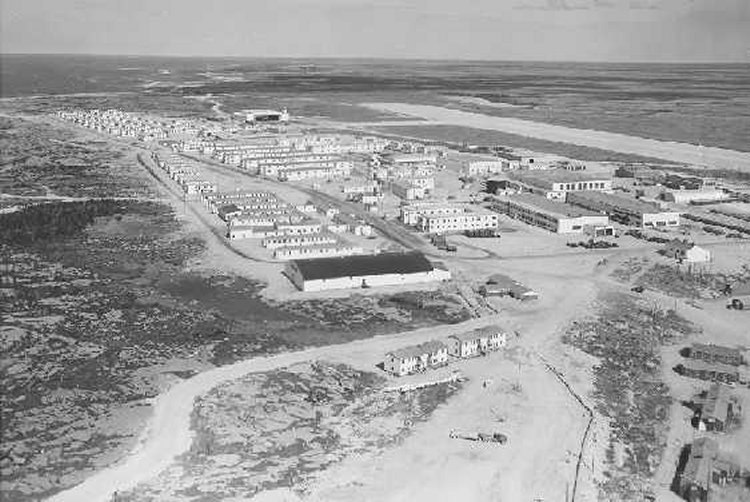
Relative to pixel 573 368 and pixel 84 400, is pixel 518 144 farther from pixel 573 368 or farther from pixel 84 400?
pixel 84 400

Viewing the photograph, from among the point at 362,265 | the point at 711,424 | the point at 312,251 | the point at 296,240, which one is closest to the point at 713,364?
the point at 711,424

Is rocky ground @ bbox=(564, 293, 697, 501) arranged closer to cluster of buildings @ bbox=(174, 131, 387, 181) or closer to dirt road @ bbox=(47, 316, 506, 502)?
dirt road @ bbox=(47, 316, 506, 502)

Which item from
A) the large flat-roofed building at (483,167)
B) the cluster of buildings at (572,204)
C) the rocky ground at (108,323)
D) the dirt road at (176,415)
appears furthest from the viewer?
the large flat-roofed building at (483,167)

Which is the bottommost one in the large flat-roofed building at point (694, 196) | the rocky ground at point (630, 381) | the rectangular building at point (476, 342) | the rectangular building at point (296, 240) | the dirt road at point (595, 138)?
the rocky ground at point (630, 381)

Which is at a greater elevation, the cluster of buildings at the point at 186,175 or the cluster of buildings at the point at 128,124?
the cluster of buildings at the point at 128,124

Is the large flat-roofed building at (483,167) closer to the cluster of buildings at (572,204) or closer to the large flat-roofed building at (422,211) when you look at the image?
Answer: the cluster of buildings at (572,204)

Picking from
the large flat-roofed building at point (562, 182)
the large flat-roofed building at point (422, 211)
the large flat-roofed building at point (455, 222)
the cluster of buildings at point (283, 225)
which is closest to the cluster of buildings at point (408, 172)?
the large flat-roofed building at point (422, 211)

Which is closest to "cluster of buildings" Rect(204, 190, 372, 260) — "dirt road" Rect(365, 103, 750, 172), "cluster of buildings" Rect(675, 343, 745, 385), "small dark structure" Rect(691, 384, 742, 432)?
"cluster of buildings" Rect(675, 343, 745, 385)

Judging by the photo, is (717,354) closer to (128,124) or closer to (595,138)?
(595,138)
